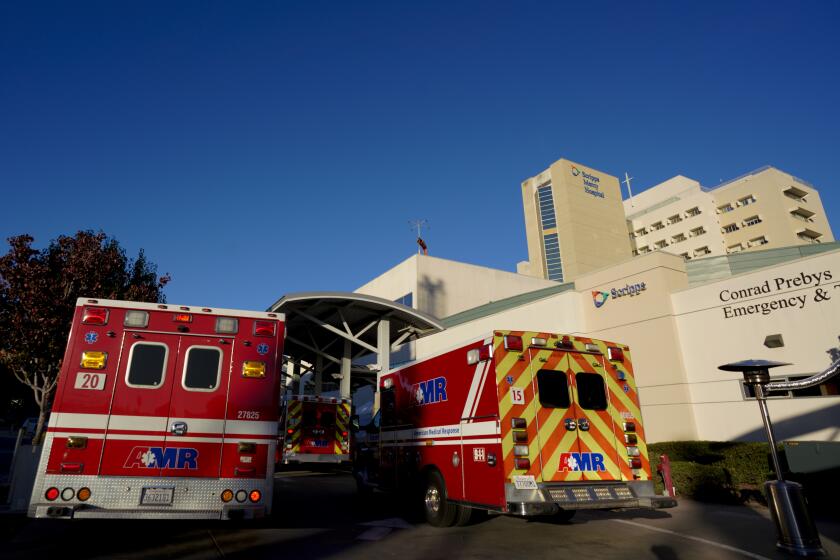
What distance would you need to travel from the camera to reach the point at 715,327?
15.9 m

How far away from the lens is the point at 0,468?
648 inches

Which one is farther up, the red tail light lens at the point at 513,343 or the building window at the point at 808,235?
the building window at the point at 808,235

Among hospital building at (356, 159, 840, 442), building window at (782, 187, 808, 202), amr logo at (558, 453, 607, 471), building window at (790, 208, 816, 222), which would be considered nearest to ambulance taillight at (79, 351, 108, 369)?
hospital building at (356, 159, 840, 442)

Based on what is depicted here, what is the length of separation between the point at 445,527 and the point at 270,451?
308 cm

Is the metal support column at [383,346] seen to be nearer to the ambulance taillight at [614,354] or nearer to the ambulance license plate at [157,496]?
the ambulance taillight at [614,354]

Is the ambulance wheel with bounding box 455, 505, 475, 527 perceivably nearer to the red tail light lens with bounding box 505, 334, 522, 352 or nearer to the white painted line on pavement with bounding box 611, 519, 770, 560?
the red tail light lens with bounding box 505, 334, 522, 352

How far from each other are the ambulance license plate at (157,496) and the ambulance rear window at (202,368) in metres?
1.22

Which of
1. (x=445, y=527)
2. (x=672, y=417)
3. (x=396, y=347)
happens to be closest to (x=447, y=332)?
(x=396, y=347)

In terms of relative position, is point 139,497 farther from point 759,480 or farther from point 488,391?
point 759,480

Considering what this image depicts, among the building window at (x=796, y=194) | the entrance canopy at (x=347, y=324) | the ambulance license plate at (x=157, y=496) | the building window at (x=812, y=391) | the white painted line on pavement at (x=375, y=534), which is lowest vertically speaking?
the white painted line on pavement at (x=375, y=534)

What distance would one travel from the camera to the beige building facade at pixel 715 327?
1359cm

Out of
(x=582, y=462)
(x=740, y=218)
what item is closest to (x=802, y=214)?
(x=740, y=218)

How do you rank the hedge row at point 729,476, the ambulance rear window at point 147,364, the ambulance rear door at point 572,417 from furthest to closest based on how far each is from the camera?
the hedge row at point 729,476 < the ambulance rear door at point 572,417 < the ambulance rear window at point 147,364

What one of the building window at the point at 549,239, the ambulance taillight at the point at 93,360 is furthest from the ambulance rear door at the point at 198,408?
the building window at the point at 549,239
